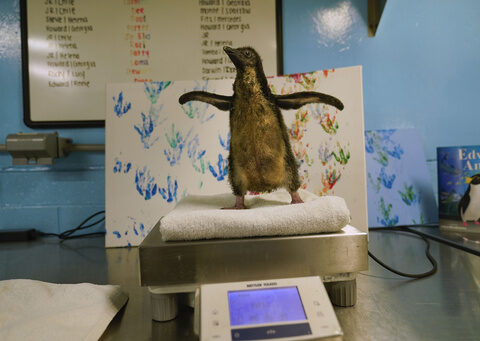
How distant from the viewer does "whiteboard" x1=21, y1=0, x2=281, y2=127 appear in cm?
104

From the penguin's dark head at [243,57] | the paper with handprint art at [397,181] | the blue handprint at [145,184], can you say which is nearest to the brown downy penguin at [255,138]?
the penguin's dark head at [243,57]

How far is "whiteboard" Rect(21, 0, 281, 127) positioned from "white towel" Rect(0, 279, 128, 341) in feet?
2.21

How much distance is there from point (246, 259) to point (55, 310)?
28 cm

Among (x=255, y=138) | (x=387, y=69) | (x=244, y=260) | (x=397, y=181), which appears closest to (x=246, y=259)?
(x=244, y=260)

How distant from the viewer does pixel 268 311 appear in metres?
0.35

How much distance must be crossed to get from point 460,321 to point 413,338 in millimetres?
97

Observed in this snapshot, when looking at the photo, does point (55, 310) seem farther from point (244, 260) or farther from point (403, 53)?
point (403, 53)

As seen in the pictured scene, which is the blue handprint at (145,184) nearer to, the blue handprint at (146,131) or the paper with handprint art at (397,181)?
the blue handprint at (146,131)

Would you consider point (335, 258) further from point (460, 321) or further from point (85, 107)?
point (85, 107)

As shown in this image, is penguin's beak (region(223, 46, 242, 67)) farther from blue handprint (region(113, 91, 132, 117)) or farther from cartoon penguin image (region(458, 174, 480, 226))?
cartoon penguin image (region(458, 174, 480, 226))

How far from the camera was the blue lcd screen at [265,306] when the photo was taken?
0.34 meters

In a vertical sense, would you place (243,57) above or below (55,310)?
above

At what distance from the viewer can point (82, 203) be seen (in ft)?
3.49

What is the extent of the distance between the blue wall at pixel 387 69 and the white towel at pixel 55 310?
0.59 meters
